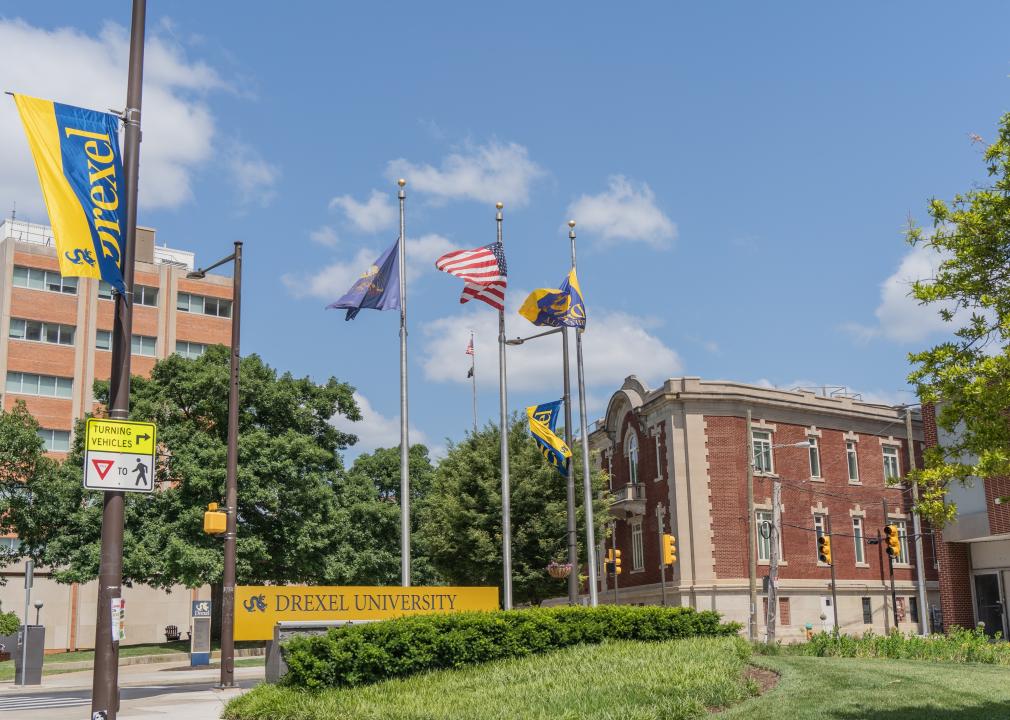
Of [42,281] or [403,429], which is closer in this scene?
[403,429]

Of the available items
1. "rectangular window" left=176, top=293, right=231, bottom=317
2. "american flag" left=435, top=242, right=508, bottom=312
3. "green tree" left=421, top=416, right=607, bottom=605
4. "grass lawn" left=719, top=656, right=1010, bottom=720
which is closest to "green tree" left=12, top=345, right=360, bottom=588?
"green tree" left=421, top=416, right=607, bottom=605

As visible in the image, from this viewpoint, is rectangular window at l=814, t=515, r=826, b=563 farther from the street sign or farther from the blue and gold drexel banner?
the blue and gold drexel banner

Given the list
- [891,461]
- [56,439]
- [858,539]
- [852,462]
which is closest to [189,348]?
[56,439]

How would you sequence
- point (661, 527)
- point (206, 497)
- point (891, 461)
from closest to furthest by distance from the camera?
1. point (206, 497)
2. point (661, 527)
3. point (891, 461)

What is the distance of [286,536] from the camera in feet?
141

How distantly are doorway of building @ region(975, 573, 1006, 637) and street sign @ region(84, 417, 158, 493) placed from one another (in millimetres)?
35690

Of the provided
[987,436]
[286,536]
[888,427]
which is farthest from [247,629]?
[888,427]

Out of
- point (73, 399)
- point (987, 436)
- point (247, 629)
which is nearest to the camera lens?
point (987, 436)

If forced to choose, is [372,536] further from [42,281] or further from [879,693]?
[879,693]

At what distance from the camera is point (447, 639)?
18016mm

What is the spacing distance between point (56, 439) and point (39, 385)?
3622mm

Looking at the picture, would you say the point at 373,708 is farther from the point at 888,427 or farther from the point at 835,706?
the point at 888,427

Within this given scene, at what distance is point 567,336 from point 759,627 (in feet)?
79.1

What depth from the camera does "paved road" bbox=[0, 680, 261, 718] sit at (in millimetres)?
20719
